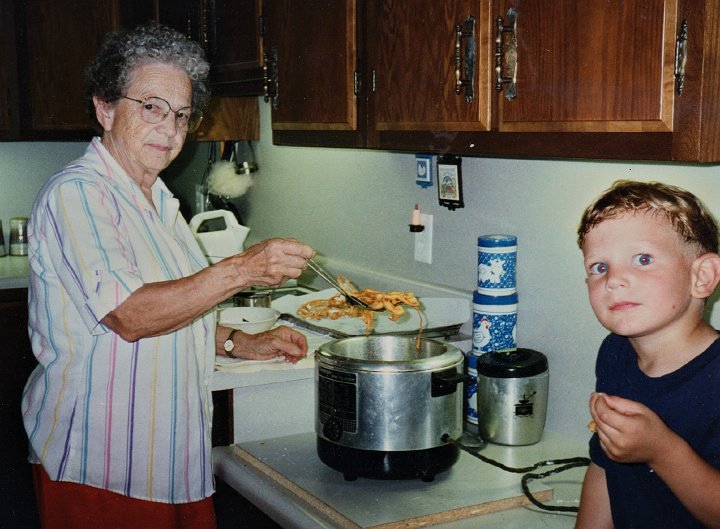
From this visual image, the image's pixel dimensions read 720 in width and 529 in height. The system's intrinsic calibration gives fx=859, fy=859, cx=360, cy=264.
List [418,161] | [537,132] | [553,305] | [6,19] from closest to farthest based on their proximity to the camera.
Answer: [537,132]
[553,305]
[418,161]
[6,19]

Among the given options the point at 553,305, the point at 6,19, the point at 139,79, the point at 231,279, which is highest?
the point at 6,19

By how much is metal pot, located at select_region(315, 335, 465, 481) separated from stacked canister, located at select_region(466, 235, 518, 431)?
0.35 meters

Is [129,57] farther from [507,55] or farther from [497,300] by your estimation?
[497,300]

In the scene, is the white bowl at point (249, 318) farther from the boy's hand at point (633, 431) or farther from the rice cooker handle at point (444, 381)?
the boy's hand at point (633, 431)

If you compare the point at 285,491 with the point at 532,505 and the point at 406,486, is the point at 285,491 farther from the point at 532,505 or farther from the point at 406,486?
the point at 532,505

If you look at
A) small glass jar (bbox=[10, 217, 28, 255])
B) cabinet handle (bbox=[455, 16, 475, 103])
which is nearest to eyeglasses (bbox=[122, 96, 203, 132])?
cabinet handle (bbox=[455, 16, 475, 103])

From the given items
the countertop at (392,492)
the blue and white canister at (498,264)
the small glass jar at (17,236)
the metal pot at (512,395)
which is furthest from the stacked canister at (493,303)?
the small glass jar at (17,236)

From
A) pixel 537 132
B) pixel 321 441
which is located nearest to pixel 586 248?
pixel 537 132

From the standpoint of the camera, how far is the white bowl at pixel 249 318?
7.10 feet

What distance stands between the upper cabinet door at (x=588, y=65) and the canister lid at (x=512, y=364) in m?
0.54

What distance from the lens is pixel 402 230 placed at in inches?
100

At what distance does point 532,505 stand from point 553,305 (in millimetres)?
531

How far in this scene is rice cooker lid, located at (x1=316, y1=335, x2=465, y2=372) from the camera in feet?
5.17

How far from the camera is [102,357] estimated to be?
60.9 inches
